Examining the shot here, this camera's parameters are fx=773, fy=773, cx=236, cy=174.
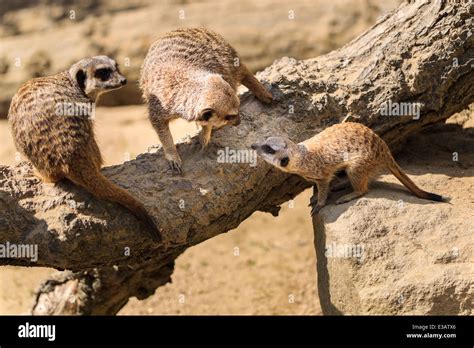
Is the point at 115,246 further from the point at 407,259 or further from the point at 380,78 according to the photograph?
the point at 380,78

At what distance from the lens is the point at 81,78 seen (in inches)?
177

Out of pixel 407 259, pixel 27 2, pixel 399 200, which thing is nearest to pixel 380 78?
pixel 399 200

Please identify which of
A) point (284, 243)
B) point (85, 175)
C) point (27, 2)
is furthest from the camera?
point (27, 2)

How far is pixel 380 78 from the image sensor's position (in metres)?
4.80

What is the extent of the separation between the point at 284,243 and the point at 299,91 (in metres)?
2.66

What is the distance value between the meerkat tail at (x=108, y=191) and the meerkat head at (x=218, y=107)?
0.68 meters

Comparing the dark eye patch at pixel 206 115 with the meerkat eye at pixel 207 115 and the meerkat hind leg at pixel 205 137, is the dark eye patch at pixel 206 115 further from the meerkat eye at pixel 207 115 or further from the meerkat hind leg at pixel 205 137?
the meerkat hind leg at pixel 205 137

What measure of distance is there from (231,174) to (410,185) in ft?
3.53

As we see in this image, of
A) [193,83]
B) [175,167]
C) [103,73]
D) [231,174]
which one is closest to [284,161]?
[231,174]

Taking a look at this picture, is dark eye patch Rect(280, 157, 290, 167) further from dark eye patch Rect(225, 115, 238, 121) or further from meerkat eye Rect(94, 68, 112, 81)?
meerkat eye Rect(94, 68, 112, 81)

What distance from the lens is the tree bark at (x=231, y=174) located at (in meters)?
3.87

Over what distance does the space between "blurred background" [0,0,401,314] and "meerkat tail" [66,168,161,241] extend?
292cm

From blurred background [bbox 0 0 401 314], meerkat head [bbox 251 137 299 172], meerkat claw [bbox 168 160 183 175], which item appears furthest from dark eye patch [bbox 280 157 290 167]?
blurred background [bbox 0 0 401 314]

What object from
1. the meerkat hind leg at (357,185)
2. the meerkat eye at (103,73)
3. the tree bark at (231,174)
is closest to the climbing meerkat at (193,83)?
the tree bark at (231,174)
